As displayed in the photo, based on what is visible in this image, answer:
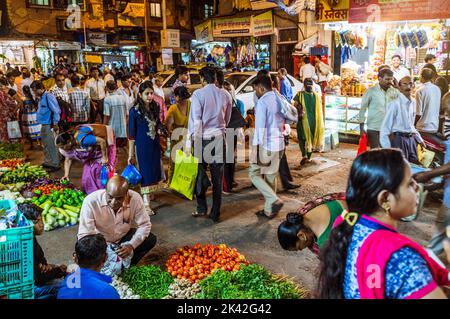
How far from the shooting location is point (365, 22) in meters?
A: 11.0

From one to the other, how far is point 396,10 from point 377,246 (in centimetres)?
1028

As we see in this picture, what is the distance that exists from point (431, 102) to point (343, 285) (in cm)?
642

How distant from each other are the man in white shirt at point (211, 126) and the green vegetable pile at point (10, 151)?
516 centimetres

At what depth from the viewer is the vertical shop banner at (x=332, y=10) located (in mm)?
11416

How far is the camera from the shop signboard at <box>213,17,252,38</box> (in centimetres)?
1691

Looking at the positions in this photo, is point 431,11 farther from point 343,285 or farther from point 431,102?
point 343,285

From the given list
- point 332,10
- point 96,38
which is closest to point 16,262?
point 332,10

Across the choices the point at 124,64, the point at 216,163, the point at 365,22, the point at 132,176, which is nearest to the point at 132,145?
the point at 132,176

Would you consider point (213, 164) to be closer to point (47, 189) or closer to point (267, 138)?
point (267, 138)

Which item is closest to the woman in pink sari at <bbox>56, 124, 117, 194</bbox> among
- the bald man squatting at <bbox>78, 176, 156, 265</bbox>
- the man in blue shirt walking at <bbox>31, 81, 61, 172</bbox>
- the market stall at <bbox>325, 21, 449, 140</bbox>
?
the bald man squatting at <bbox>78, 176, 156, 265</bbox>

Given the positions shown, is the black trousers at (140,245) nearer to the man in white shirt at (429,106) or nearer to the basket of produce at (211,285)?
the basket of produce at (211,285)

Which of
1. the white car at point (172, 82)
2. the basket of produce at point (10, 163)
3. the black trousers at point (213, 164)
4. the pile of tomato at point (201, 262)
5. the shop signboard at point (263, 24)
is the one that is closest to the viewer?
the pile of tomato at point (201, 262)

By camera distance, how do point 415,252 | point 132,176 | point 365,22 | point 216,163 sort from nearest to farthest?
point 415,252, point 132,176, point 216,163, point 365,22

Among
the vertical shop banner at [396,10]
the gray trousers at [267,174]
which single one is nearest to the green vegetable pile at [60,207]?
the gray trousers at [267,174]
